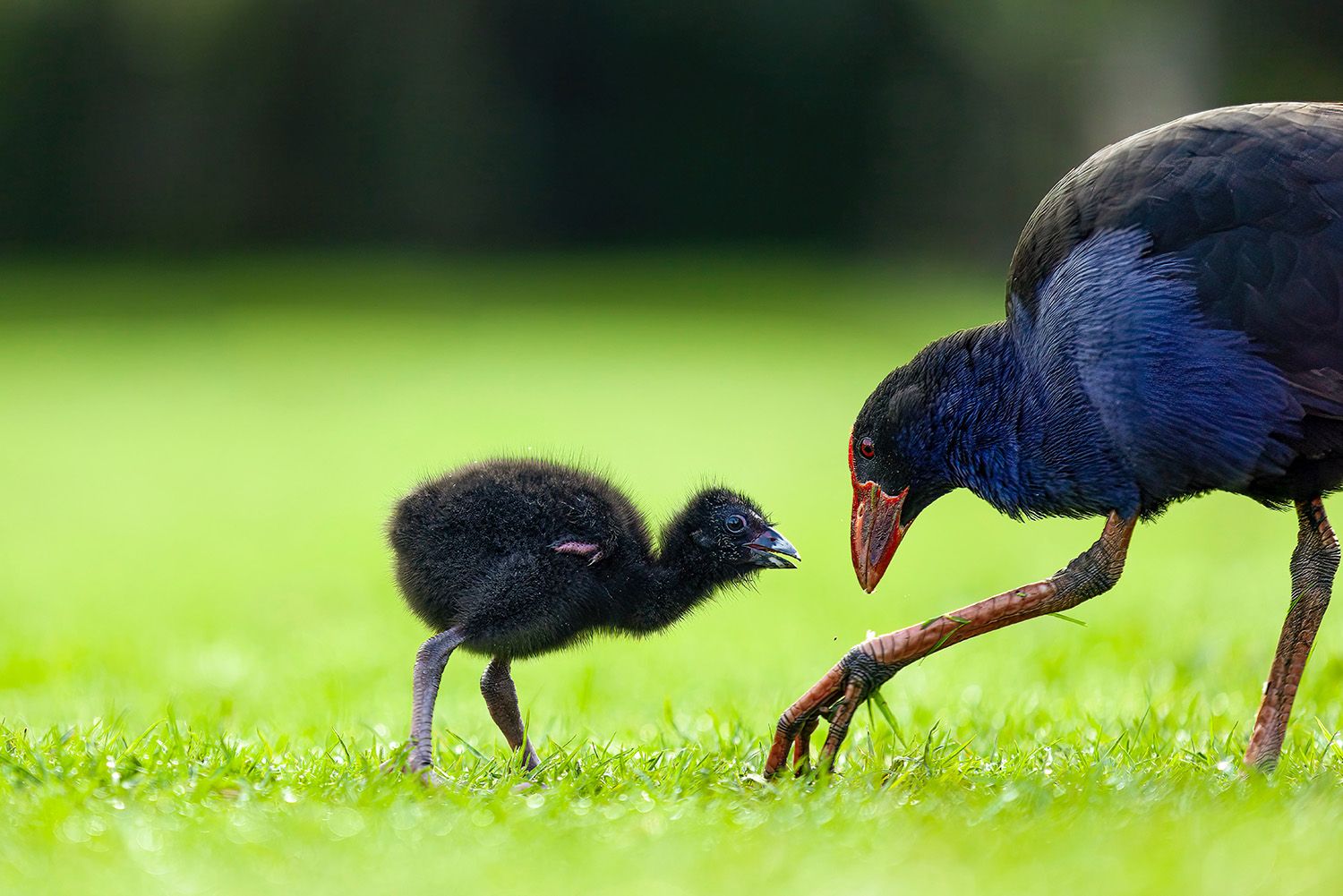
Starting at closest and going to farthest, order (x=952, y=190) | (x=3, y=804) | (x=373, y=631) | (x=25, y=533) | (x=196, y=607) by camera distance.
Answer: (x=3, y=804) < (x=373, y=631) < (x=196, y=607) < (x=25, y=533) < (x=952, y=190)

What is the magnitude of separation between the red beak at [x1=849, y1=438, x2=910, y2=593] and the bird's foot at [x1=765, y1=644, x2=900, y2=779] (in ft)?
1.38

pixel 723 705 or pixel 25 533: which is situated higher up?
pixel 723 705

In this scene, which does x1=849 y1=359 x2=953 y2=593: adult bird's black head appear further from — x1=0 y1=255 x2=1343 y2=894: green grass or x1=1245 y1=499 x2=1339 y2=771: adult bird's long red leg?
x1=1245 y1=499 x2=1339 y2=771: adult bird's long red leg

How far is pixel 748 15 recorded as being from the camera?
2844 cm

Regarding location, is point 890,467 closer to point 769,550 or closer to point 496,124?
point 769,550

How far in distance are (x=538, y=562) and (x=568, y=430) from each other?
1060cm

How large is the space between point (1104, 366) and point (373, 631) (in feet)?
15.6

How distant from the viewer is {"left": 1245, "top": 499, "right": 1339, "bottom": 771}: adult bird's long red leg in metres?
4.59

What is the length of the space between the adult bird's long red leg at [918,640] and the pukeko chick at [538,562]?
51cm

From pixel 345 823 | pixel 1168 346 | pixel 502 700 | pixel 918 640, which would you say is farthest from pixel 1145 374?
pixel 345 823

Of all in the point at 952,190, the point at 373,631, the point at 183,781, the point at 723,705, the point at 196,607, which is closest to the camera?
the point at 183,781

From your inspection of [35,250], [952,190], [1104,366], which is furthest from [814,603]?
[35,250]

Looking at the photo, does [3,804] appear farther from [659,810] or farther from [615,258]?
[615,258]

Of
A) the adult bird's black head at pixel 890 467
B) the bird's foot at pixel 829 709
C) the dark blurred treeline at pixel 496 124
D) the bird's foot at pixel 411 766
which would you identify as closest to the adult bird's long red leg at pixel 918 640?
the bird's foot at pixel 829 709
